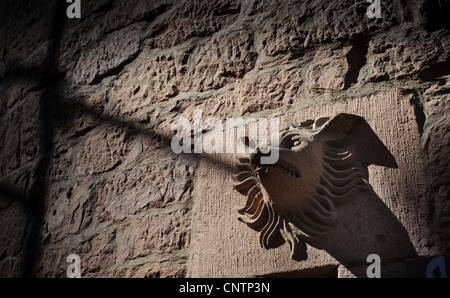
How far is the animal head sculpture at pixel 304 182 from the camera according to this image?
188 cm

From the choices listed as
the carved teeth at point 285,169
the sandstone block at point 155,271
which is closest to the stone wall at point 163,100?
the sandstone block at point 155,271

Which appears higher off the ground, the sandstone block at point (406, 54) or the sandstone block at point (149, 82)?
the sandstone block at point (149, 82)

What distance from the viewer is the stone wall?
79.3 inches

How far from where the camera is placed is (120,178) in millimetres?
2467

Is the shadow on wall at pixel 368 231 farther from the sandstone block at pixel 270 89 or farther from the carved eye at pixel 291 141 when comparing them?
the sandstone block at pixel 270 89

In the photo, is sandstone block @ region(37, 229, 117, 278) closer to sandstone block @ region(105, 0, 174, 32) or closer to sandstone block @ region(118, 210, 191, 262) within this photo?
sandstone block @ region(118, 210, 191, 262)

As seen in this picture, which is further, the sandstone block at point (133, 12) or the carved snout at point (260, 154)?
the sandstone block at point (133, 12)

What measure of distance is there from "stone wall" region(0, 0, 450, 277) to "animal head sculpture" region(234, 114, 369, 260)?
0.13 m

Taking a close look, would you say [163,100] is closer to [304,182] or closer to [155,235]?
[155,235]

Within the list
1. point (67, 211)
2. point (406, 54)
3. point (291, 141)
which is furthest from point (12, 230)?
point (406, 54)

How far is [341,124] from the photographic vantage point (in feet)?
6.56

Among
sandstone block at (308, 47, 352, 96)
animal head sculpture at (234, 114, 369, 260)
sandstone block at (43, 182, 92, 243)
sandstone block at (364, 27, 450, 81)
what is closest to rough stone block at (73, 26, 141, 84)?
sandstone block at (43, 182, 92, 243)

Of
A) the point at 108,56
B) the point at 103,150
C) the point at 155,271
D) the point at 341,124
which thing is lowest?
the point at 155,271

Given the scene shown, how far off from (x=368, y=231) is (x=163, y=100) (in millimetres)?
1038
